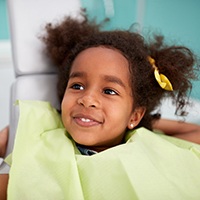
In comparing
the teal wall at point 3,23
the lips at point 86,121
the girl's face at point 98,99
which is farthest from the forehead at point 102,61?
the teal wall at point 3,23

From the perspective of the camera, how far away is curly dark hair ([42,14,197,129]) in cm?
90

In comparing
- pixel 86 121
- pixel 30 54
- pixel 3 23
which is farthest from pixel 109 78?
pixel 3 23

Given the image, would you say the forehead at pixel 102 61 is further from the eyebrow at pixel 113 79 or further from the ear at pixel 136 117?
the ear at pixel 136 117

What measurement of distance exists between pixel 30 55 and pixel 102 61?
0.32 m

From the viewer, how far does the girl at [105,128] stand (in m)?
0.71

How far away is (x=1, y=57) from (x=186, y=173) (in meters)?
1.29

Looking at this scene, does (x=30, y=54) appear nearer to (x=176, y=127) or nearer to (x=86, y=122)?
(x=86, y=122)

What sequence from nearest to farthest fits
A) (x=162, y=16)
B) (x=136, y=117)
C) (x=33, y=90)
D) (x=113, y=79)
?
(x=113, y=79) → (x=136, y=117) → (x=33, y=90) → (x=162, y=16)

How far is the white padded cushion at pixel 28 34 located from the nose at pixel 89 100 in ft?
1.08

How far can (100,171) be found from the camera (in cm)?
72

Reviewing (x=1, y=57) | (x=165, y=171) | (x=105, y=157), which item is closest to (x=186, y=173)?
(x=165, y=171)

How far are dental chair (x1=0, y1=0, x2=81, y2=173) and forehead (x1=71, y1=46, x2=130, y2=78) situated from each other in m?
0.20

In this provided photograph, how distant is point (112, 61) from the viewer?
838mm

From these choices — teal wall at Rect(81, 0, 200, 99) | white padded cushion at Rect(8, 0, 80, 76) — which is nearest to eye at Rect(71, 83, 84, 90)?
white padded cushion at Rect(8, 0, 80, 76)
